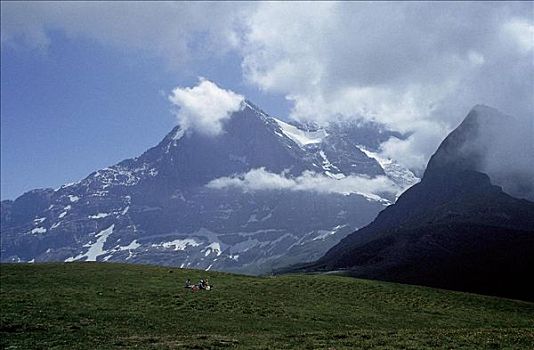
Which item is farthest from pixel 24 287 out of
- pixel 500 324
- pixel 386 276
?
pixel 386 276

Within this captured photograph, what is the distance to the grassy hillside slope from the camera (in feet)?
120

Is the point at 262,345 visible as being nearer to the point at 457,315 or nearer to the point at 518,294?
the point at 457,315

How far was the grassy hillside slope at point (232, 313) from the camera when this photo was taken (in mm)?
36438

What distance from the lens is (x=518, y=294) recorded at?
522ft

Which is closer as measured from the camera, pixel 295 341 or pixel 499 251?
pixel 295 341

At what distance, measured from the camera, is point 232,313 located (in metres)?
53.3

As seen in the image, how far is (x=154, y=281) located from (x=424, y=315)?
36883 millimetres

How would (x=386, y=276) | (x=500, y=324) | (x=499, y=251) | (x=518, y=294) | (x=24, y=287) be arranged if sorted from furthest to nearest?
(x=499, y=251) < (x=386, y=276) < (x=518, y=294) < (x=24, y=287) < (x=500, y=324)

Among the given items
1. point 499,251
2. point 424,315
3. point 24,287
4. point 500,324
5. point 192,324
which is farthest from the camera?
point 499,251

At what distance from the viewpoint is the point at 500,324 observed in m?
55.1

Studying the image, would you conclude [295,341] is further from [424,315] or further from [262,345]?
[424,315]

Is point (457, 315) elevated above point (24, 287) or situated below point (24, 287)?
below

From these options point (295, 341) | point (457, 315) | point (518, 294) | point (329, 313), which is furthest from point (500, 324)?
point (518, 294)

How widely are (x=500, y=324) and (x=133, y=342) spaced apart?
3914 centimetres
